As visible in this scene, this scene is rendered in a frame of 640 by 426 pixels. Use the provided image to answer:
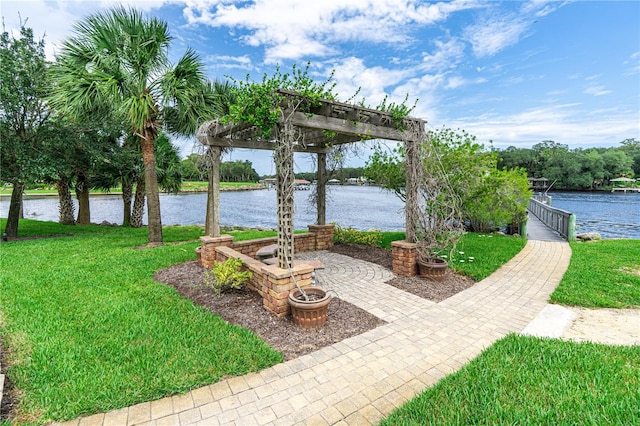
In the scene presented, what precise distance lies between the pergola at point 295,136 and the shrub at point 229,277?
71 centimetres

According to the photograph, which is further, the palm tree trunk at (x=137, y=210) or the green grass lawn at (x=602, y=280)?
the palm tree trunk at (x=137, y=210)

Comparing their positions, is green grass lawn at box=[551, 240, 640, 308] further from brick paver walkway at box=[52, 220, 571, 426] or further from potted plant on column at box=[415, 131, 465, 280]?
potted plant on column at box=[415, 131, 465, 280]

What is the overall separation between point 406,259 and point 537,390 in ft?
9.86

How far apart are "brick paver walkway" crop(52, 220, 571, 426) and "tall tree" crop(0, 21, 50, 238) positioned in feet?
29.1

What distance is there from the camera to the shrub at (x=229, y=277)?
4.10 meters

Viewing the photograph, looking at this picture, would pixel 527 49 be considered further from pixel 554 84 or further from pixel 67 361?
pixel 67 361

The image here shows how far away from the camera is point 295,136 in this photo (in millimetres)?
4402

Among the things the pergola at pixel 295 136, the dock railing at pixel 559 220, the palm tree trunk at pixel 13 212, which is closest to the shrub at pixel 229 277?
the pergola at pixel 295 136

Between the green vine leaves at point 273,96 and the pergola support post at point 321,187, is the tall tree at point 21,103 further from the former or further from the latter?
the green vine leaves at point 273,96

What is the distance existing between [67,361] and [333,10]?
8.48 m

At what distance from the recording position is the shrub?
161 inches

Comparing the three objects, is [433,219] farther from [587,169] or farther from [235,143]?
[587,169]

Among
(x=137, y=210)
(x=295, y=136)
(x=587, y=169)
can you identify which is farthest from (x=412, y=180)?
(x=587, y=169)

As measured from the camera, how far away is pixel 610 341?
3074 millimetres
